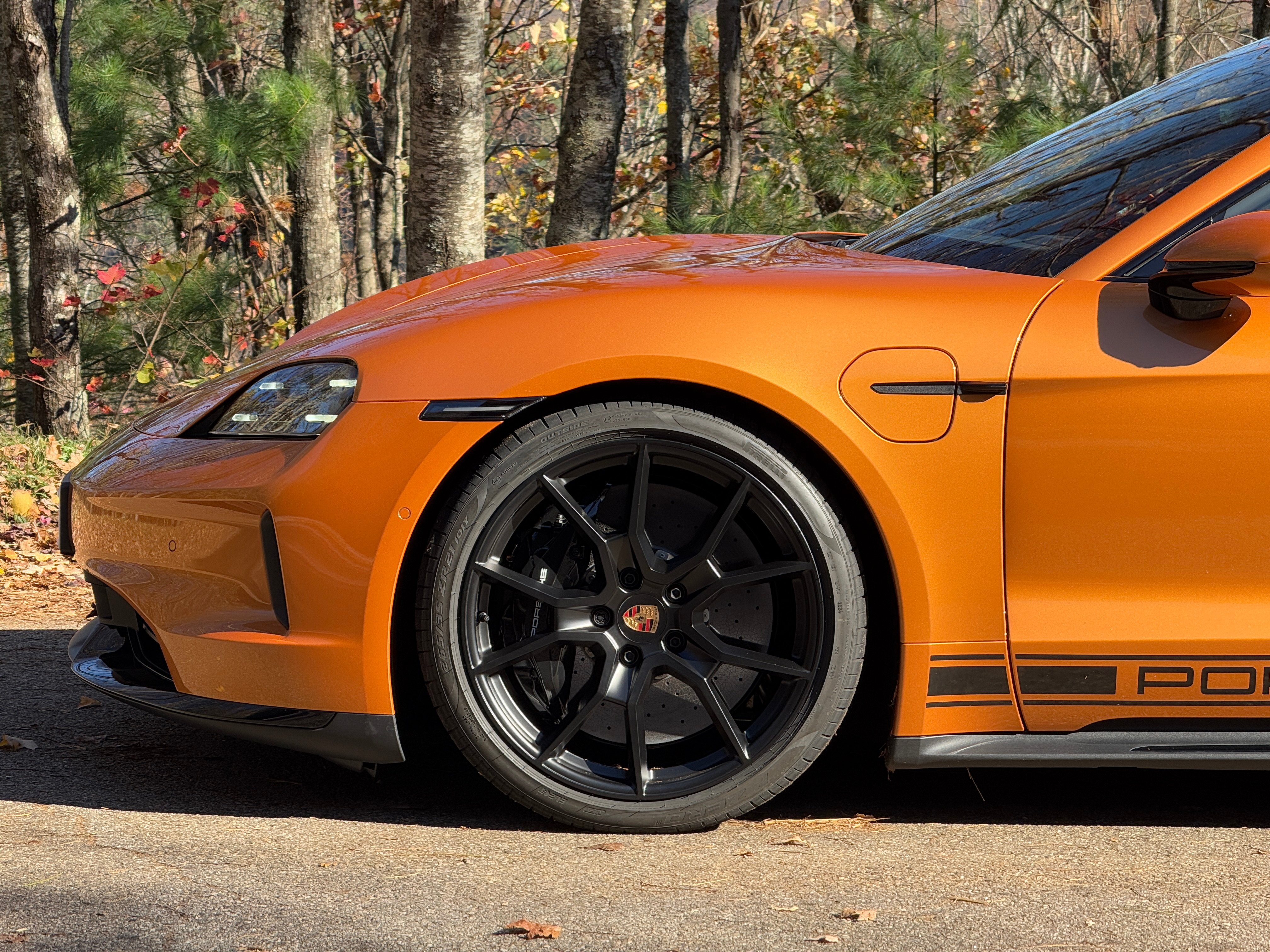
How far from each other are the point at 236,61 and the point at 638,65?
11.8 metres

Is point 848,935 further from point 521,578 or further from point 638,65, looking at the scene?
point 638,65

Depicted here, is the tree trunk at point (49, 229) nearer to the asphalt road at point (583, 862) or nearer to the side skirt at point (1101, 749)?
the asphalt road at point (583, 862)

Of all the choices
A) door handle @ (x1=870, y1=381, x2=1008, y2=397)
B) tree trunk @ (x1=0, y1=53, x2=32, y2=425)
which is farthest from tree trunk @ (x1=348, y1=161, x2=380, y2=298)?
door handle @ (x1=870, y1=381, x2=1008, y2=397)

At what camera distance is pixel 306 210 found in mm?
10109

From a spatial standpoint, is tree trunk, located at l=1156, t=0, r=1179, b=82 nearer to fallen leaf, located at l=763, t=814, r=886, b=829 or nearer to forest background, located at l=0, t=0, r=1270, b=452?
forest background, located at l=0, t=0, r=1270, b=452

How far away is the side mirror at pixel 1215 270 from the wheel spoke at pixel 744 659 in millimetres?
950

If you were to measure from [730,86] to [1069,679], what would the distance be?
35.3 feet

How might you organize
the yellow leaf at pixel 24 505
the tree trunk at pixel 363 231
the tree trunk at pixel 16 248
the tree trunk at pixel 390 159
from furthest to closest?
1. the tree trunk at pixel 363 231
2. the tree trunk at pixel 390 159
3. the tree trunk at pixel 16 248
4. the yellow leaf at pixel 24 505

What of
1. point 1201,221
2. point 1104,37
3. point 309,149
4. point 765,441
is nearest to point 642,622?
point 765,441

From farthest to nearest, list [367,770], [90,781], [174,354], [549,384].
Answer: [174,354], [90,781], [367,770], [549,384]

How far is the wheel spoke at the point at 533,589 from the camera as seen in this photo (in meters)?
2.37

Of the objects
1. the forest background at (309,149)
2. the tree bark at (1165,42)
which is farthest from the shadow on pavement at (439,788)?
the tree bark at (1165,42)

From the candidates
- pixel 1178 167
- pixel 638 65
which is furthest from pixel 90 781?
pixel 638 65

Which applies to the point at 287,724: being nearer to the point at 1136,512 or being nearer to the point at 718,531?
the point at 718,531
